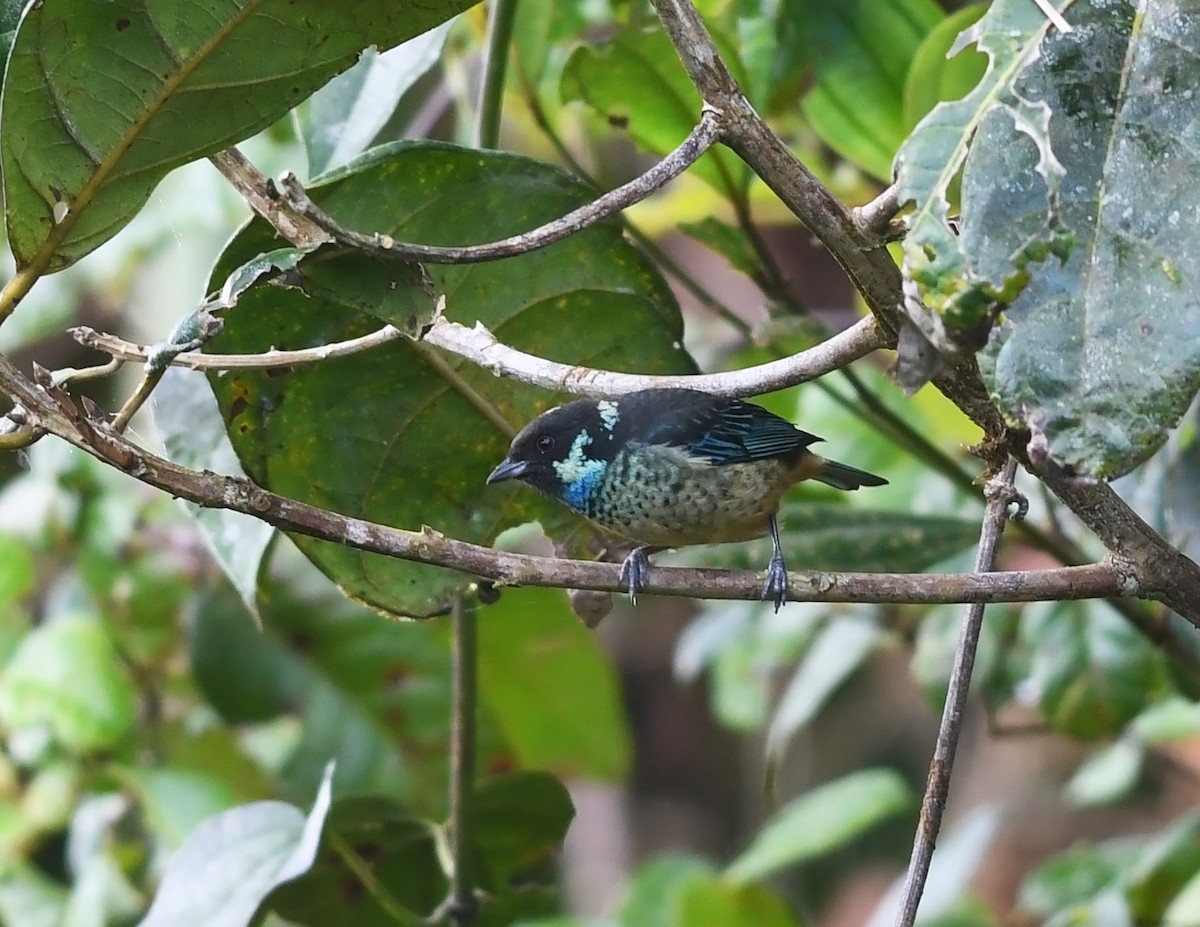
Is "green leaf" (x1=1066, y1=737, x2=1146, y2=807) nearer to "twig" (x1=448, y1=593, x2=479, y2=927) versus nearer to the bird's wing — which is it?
the bird's wing

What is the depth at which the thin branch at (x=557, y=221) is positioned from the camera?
116 centimetres

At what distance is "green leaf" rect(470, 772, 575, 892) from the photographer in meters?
2.22

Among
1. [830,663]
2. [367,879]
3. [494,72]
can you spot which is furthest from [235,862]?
[830,663]

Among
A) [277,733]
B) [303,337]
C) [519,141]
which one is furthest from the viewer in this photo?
[519,141]

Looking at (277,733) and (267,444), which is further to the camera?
(277,733)

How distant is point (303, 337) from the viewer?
1671 mm

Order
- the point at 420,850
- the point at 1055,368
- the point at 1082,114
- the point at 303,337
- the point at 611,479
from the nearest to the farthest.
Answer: the point at 1055,368
the point at 1082,114
the point at 303,337
the point at 611,479
the point at 420,850

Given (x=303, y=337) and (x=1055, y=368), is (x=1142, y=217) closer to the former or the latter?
(x=1055, y=368)

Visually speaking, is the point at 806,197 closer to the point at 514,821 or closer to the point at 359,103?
the point at 359,103

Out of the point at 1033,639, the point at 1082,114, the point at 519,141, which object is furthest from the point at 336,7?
the point at 519,141

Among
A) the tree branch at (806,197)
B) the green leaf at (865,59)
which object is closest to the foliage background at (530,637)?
the green leaf at (865,59)

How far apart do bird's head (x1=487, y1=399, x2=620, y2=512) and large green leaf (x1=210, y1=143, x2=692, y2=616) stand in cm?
6

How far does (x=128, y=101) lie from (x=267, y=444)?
49 centimetres

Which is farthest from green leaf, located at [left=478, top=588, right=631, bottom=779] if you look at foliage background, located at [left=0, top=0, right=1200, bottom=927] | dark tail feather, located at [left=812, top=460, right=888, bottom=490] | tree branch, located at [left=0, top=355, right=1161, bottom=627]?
tree branch, located at [left=0, top=355, right=1161, bottom=627]
